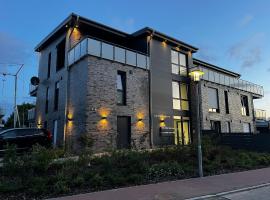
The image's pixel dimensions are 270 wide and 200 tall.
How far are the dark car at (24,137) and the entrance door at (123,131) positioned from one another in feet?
15.1

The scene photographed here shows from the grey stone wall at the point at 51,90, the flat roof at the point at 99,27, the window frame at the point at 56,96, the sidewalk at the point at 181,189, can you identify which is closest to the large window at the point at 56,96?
the window frame at the point at 56,96

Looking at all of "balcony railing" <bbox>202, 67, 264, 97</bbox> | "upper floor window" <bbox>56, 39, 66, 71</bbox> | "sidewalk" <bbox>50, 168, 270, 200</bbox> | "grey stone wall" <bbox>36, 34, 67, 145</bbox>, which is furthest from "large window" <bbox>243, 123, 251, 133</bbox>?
"upper floor window" <bbox>56, 39, 66, 71</bbox>

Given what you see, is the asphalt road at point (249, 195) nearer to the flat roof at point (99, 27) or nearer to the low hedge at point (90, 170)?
the low hedge at point (90, 170)

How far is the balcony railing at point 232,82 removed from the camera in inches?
1021

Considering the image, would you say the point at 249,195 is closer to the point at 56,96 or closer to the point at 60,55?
the point at 56,96

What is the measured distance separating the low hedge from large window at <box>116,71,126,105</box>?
6678 mm

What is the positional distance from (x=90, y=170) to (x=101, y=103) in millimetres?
7946

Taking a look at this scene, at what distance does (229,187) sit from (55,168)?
6.30 metres

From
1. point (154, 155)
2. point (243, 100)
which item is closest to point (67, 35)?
point (154, 155)

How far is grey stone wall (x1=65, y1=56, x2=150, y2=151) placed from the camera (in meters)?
17.0

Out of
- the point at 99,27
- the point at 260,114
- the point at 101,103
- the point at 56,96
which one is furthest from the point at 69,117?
the point at 260,114

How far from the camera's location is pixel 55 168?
10.2 meters

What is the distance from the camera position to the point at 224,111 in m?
26.6

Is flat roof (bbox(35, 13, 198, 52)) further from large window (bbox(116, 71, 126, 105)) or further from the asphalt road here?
the asphalt road
